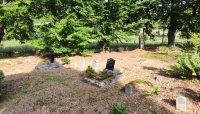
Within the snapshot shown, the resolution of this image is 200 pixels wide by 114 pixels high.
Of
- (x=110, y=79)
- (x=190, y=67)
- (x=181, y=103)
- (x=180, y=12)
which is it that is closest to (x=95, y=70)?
(x=110, y=79)

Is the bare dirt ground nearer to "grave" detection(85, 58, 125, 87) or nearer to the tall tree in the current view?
"grave" detection(85, 58, 125, 87)

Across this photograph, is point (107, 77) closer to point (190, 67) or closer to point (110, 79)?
point (110, 79)

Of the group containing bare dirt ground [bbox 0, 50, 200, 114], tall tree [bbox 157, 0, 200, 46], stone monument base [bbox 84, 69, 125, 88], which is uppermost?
tall tree [bbox 157, 0, 200, 46]

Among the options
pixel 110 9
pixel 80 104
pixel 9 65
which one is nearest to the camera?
pixel 80 104

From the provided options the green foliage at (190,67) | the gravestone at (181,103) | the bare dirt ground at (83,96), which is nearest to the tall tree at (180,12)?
the bare dirt ground at (83,96)

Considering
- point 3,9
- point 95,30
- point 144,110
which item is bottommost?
point 144,110

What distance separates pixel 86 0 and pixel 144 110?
17.9 meters

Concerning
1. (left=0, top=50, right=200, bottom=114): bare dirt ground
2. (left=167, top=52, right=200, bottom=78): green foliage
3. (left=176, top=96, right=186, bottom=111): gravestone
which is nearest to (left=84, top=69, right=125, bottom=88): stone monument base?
(left=0, top=50, right=200, bottom=114): bare dirt ground

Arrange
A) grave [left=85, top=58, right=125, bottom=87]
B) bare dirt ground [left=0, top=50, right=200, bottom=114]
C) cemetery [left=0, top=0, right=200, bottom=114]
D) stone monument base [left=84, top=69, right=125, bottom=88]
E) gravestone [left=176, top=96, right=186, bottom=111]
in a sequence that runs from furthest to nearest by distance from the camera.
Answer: grave [left=85, top=58, right=125, bottom=87], stone monument base [left=84, top=69, right=125, bottom=88], cemetery [left=0, top=0, right=200, bottom=114], bare dirt ground [left=0, top=50, right=200, bottom=114], gravestone [left=176, top=96, right=186, bottom=111]

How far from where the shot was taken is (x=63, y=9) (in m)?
23.1

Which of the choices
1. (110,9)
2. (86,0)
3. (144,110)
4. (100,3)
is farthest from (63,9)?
(144,110)

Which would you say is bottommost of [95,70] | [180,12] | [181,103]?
[181,103]

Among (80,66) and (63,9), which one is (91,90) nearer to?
(80,66)

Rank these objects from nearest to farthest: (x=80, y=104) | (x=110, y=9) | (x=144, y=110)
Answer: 1. (x=144, y=110)
2. (x=80, y=104)
3. (x=110, y=9)
